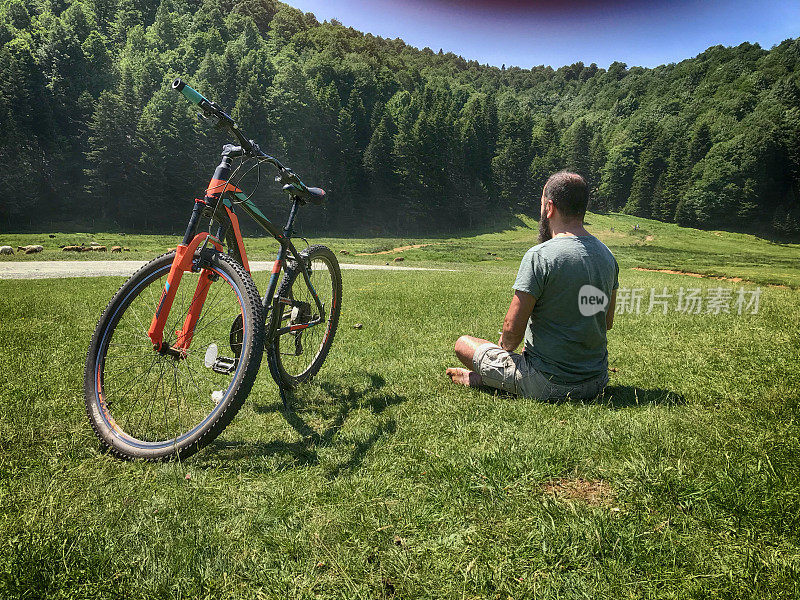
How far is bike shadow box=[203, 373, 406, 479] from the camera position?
2.93 m

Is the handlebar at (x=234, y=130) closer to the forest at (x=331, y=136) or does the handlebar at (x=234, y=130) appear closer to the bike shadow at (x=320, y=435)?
the bike shadow at (x=320, y=435)

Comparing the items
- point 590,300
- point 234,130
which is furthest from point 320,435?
point 234,130

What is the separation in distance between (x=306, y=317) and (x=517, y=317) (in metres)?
2.19

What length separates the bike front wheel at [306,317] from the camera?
4199mm

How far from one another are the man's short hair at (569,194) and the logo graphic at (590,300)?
654 millimetres

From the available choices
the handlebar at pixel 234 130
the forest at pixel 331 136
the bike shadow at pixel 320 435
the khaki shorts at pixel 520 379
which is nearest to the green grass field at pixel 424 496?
the bike shadow at pixel 320 435

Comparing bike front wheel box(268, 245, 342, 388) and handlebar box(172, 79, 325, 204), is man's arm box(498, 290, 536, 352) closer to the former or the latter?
bike front wheel box(268, 245, 342, 388)

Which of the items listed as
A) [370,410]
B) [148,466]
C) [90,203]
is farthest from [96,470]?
[90,203]

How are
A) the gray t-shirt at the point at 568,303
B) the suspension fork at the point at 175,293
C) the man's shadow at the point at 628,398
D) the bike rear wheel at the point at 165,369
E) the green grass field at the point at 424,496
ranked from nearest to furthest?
1. the green grass field at the point at 424,496
2. the bike rear wheel at the point at 165,369
3. the suspension fork at the point at 175,293
4. the gray t-shirt at the point at 568,303
5. the man's shadow at the point at 628,398

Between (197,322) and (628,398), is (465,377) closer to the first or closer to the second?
(628,398)

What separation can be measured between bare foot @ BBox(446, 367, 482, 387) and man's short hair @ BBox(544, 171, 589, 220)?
176cm

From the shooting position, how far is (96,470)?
2.74m

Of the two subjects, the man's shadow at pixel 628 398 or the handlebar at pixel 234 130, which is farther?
the man's shadow at pixel 628 398

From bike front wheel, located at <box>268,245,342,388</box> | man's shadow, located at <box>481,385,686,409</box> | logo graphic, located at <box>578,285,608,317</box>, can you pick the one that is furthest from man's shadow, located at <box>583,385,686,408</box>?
bike front wheel, located at <box>268,245,342,388</box>
